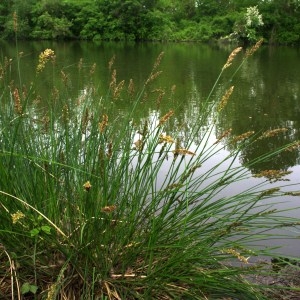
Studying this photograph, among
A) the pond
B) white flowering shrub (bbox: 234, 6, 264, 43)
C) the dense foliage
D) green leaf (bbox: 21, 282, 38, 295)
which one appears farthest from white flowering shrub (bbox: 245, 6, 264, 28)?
green leaf (bbox: 21, 282, 38, 295)

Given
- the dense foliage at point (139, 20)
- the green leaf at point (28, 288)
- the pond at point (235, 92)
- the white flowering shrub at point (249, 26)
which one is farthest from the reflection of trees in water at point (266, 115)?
the dense foliage at point (139, 20)

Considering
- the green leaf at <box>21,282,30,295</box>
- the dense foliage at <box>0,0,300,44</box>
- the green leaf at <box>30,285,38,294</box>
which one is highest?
the green leaf at <box>30,285,38,294</box>

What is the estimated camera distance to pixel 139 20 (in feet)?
106

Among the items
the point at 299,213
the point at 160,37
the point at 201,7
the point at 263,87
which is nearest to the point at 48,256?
the point at 299,213

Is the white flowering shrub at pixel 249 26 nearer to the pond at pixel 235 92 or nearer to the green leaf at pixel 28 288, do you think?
the pond at pixel 235 92

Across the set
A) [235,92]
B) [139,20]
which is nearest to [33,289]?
[235,92]

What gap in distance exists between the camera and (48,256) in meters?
1.59

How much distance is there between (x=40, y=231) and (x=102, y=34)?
106 feet

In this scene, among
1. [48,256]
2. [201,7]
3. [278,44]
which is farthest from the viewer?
[201,7]

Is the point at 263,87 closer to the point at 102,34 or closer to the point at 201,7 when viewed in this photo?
the point at 102,34

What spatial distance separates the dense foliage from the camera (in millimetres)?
30000

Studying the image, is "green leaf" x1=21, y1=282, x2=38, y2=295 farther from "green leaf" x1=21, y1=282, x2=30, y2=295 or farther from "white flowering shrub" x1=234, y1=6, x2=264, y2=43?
"white flowering shrub" x1=234, y1=6, x2=264, y2=43

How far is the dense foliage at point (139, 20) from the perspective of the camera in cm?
3000

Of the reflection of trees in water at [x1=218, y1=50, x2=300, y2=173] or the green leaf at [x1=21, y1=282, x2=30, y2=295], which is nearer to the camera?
the green leaf at [x1=21, y1=282, x2=30, y2=295]
